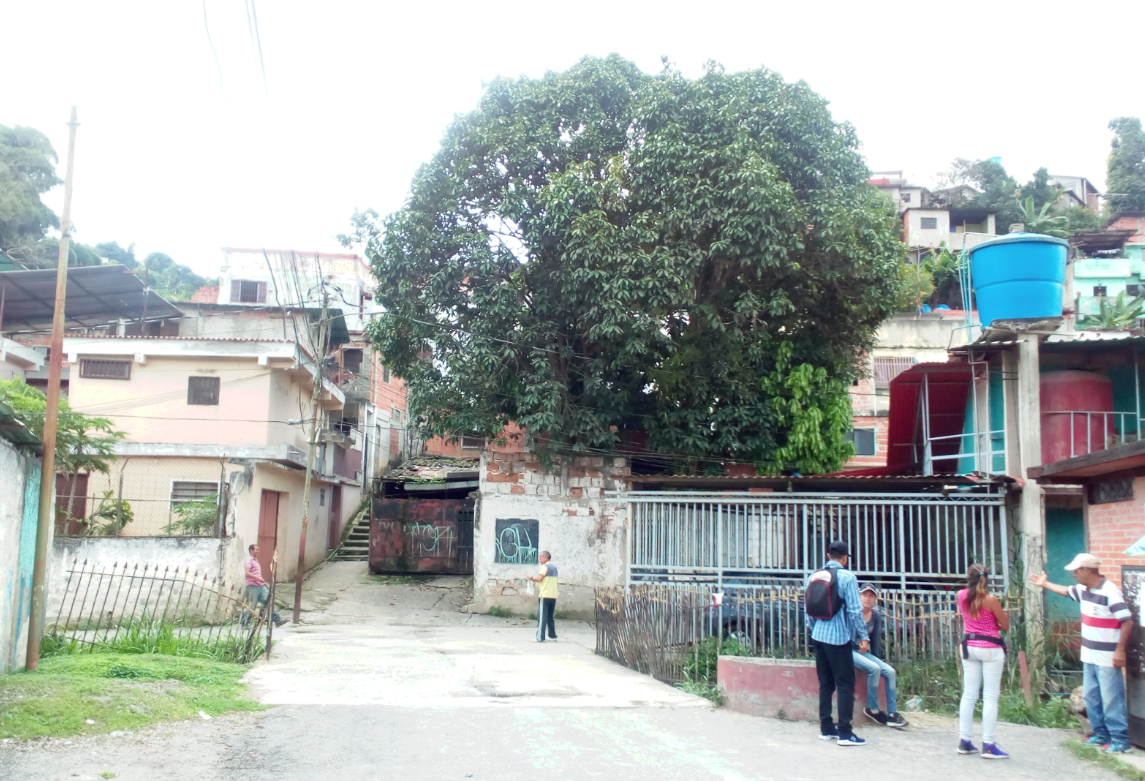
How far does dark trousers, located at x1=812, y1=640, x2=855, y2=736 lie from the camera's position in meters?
7.27

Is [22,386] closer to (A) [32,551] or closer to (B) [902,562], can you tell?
(A) [32,551]

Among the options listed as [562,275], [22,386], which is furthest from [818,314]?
[22,386]

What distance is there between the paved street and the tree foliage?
714cm

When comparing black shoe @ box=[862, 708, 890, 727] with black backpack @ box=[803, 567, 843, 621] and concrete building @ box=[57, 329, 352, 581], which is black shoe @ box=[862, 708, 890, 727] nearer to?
black backpack @ box=[803, 567, 843, 621]

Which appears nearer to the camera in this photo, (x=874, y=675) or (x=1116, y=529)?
(x=874, y=675)

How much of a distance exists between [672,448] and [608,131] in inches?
261

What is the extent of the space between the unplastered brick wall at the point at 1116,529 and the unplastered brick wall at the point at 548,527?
1001 cm

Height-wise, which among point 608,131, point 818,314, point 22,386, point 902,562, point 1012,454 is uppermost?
point 608,131

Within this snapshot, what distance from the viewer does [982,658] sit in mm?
6988

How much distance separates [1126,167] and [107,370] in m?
45.9

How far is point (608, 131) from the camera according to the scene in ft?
61.2

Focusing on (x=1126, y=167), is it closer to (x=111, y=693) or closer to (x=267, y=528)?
(x=267, y=528)

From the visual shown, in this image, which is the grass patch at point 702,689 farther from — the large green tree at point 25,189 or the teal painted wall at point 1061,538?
the large green tree at point 25,189

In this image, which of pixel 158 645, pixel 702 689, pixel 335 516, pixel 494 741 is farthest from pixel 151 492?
pixel 494 741
